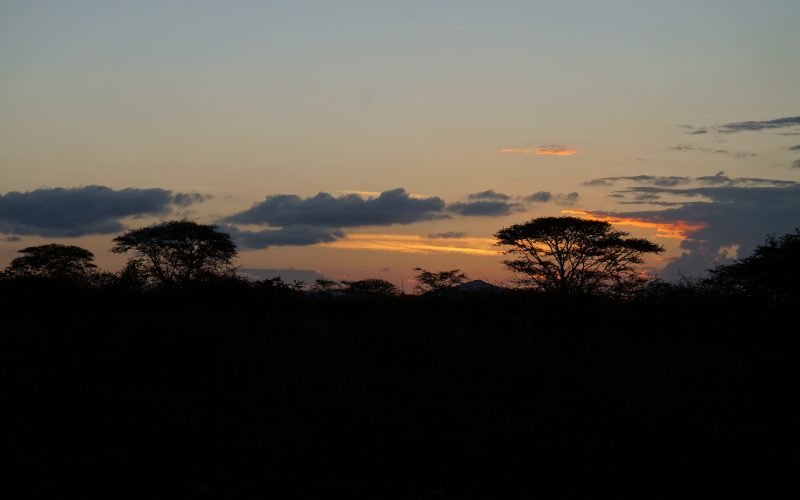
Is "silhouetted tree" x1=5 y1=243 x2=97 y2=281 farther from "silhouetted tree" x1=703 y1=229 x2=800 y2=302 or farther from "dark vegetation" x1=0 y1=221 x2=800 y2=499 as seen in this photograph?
"silhouetted tree" x1=703 y1=229 x2=800 y2=302

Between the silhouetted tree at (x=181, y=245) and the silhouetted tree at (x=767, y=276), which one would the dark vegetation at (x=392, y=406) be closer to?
the silhouetted tree at (x=767, y=276)

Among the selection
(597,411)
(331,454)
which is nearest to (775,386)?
(597,411)

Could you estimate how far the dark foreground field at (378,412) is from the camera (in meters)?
5.98

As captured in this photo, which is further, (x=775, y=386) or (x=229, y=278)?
(x=229, y=278)

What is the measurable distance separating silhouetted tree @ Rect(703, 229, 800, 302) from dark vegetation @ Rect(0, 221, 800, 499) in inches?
140

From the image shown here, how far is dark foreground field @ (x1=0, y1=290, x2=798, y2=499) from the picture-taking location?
5984 mm

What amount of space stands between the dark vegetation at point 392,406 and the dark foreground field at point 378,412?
27mm

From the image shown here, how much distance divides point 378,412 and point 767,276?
17307 millimetres

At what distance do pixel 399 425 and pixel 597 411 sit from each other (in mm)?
2427

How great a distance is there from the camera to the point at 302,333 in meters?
14.2

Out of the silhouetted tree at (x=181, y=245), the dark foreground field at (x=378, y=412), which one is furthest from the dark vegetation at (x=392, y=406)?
the silhouetted tree at (x=181, y=245)

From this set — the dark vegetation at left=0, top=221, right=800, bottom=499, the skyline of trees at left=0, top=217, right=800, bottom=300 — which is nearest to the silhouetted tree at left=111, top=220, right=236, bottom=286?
the skyline of trees at left=0, top=217, right=800, bottom=300

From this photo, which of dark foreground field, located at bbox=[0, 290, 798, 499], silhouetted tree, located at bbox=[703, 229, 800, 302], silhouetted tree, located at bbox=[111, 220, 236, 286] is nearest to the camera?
dark foreground field, located at bbox=[0, 290, 798, 499]

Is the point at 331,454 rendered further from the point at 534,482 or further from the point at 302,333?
the point at 302,333
